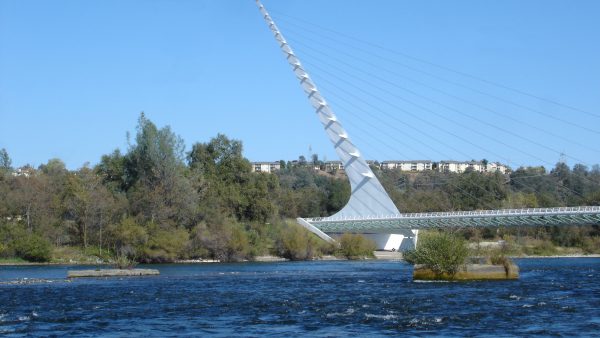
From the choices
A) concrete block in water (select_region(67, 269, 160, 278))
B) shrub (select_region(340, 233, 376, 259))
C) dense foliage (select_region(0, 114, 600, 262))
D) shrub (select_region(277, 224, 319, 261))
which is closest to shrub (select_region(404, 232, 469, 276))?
concrete block in water (select_region(67, 269, 160, 278))

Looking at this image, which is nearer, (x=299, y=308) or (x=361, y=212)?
(x=299, y=308)

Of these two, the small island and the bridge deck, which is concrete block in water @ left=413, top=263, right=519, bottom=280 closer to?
the small island

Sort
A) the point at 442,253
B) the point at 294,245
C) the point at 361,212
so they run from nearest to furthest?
the point at 442,253 → the point at 294,245 → the point at 361,212

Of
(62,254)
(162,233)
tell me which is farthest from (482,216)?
(62,254)

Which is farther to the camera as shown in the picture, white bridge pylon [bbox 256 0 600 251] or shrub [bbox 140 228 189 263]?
white bridge pylon [bbox 256 0 600 251]

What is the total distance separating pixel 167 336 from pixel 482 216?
54422 mm

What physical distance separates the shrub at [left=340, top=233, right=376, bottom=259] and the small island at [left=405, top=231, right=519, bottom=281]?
125ft

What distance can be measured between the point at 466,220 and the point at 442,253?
3885 centimetres

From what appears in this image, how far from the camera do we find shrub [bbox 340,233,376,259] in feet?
261

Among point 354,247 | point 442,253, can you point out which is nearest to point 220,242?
point 354,247

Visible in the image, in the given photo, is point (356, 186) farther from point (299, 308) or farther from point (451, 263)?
point (299, 308)

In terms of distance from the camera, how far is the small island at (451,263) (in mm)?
37125

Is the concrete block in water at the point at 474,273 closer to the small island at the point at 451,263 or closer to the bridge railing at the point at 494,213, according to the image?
the small island at the point at 451,263

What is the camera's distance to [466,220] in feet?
247
